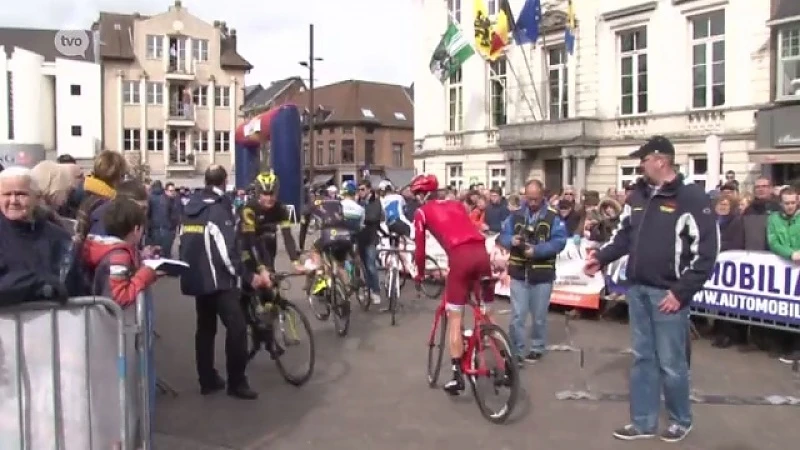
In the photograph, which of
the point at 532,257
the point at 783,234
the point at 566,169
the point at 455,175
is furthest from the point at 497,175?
the point at 532,257

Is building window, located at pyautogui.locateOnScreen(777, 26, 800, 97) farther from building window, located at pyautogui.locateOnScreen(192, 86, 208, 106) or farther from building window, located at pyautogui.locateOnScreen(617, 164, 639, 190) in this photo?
building window, located at pyautogui.locateOnScreen(192, 86, 208, 106)

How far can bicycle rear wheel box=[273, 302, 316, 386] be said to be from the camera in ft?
26.1

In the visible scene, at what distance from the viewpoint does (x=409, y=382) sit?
8.02 m

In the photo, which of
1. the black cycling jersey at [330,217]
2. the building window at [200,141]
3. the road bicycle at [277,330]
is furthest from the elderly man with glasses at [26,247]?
the building window at [200,141]

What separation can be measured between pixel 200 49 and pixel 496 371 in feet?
219

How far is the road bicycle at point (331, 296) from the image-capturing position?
1042cm

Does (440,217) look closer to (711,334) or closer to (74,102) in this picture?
(711,334)

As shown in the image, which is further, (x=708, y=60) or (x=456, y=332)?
(x=708, y=60)

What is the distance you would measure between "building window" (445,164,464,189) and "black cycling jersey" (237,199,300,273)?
28333 millimetres

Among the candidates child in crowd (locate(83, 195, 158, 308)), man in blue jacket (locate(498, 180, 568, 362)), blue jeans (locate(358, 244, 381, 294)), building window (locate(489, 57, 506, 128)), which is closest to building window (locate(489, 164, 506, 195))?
building window (locate(489, 57, 506, 128))

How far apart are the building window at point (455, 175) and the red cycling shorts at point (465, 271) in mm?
29852

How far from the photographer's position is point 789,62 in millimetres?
23375

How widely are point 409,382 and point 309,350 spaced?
985 millimetres

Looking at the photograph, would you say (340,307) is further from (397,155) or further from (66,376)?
(397,155)
